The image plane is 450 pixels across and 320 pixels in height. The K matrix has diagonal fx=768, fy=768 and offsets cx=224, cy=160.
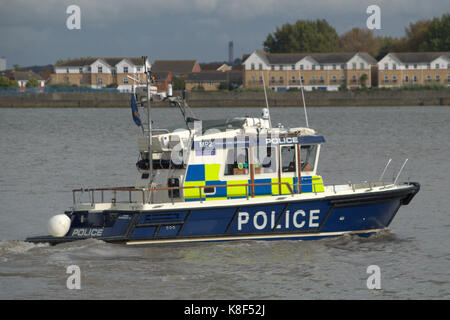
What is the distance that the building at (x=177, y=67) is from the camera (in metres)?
158

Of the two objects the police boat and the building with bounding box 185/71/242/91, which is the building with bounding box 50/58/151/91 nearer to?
the building with bounding box 185/71/242/91

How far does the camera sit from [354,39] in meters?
172

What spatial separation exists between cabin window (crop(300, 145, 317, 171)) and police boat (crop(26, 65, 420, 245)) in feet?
0.07

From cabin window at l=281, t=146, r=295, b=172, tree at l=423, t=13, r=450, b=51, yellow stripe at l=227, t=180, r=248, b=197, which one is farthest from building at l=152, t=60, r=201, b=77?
yellow stripe at l=227, t=180, r=248, b=197

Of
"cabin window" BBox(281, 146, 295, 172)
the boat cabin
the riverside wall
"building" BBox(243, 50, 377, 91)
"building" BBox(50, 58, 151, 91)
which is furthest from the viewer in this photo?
"building" BBox(50, 58, 151, 91)

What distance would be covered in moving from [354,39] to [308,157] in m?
159

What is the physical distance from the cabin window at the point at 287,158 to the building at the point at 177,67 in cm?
14017

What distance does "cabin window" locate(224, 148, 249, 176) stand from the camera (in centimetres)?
1706

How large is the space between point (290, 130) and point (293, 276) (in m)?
3.66

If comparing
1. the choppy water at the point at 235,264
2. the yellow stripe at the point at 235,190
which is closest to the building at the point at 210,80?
the choppy water at the point at 235,264

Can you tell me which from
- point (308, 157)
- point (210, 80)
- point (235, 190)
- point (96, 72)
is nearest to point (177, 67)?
point (96, 72)

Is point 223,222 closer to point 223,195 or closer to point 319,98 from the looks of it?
point 223,195

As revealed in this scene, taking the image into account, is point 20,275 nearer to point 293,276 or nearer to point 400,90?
point 293,276

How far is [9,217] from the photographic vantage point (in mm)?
22062
